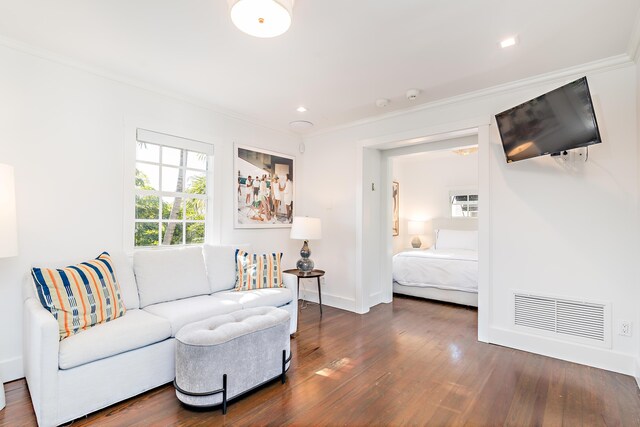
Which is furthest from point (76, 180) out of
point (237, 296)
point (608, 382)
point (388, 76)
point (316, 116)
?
point (608, 382)

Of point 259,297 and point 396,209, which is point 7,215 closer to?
point 259,297

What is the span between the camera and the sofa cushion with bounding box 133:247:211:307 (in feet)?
9.28

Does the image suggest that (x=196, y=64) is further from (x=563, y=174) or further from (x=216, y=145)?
(x=563, y=174)

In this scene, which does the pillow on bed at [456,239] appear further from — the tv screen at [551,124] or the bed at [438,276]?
the tv screen at [551,124]

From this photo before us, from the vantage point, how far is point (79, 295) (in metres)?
2.23

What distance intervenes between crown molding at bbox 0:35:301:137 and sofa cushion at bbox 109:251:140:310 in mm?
1602

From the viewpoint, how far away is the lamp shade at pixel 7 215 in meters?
2.06

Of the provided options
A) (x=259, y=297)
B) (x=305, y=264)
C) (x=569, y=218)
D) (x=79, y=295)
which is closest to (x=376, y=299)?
(x=305, y=264)

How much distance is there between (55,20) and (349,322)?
3.73 meters

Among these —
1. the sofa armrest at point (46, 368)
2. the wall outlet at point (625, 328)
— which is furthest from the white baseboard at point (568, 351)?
the sofa armrest at point (46, 368)

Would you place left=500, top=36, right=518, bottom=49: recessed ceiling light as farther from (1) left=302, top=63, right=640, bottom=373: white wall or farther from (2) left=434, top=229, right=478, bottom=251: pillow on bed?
(2) left=434, top=229, right=478, bottom=251: pillow on bed

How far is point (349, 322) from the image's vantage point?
3.87 metres

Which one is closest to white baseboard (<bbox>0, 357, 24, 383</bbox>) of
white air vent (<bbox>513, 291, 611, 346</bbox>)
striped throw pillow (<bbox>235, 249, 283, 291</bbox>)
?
striped throw pillow (<bbox>235, 249, 283, 291</bbox>)

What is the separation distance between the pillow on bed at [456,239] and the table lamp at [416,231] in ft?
1.97
